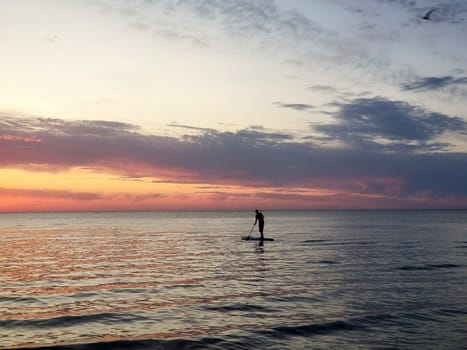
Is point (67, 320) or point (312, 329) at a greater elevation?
point (312, 329)

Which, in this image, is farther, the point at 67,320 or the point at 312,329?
the point at 67,320

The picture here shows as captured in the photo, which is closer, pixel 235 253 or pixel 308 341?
pixel 308 341

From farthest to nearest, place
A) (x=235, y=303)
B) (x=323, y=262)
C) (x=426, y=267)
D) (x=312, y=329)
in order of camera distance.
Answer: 1. (x=323, y=262)
2. (x=426, y=267)
3. (x=235, y=303)
4. (x=312, y=329)

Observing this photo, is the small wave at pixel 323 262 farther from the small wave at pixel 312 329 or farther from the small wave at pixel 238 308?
the small wave at pixel 312 329

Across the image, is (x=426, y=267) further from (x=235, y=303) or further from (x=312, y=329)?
(x=312, y=329)

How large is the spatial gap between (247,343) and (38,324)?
29.0ft

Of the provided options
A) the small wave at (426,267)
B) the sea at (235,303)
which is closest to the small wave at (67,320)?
the sea at (235,303)

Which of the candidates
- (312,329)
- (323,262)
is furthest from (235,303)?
(323,262)

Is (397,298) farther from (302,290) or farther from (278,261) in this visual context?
(278,261)

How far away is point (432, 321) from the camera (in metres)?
17.9

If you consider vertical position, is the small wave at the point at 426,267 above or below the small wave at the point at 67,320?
above

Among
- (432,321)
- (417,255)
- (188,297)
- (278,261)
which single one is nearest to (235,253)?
(278,261)

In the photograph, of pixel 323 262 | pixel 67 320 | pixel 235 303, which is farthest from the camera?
pixel 323 262

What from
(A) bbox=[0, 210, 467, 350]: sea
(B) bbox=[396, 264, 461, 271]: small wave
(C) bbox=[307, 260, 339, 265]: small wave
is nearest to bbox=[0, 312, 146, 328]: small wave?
(A) bbox=[0, 210, 467, 350]: sea
